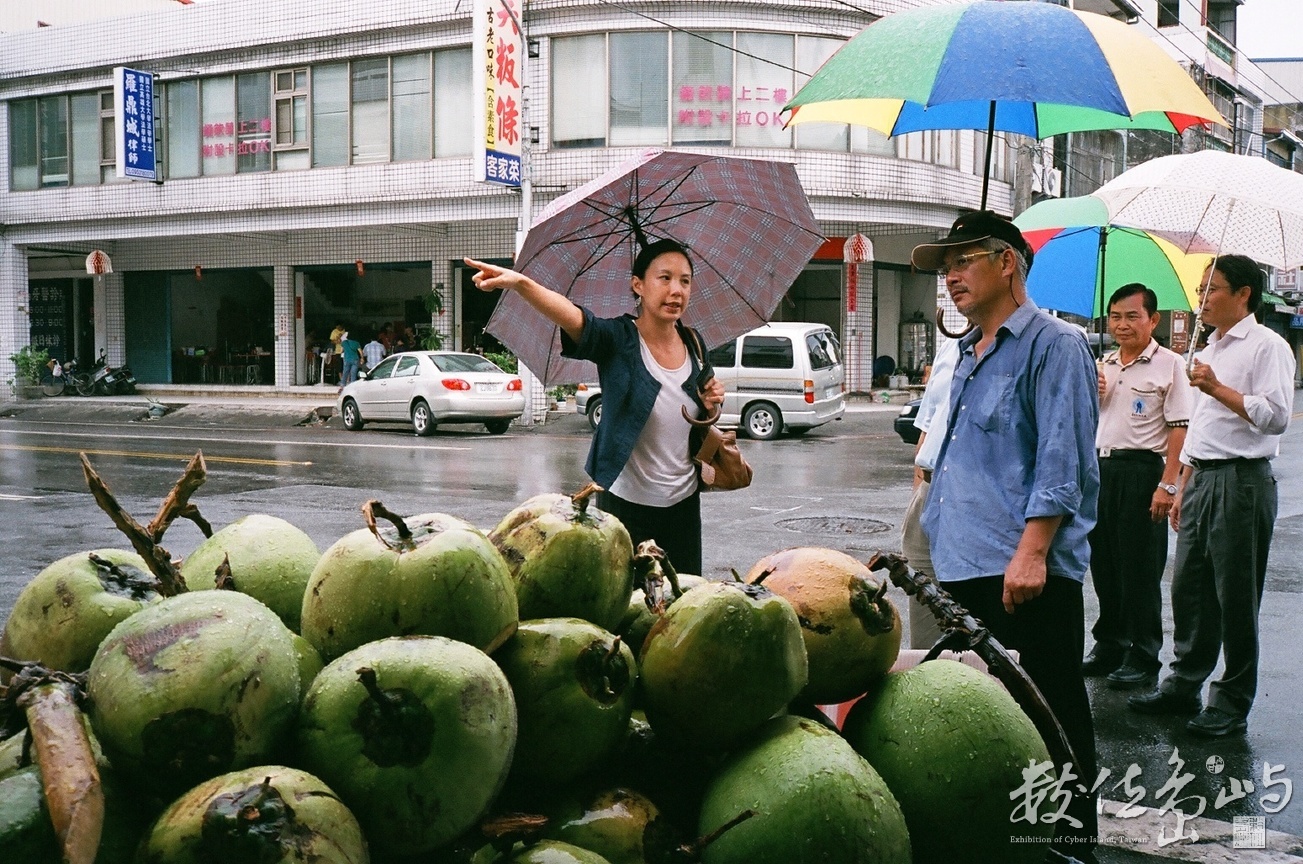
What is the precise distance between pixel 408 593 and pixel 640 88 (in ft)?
72.4

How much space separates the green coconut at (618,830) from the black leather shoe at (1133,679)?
15.2 ft

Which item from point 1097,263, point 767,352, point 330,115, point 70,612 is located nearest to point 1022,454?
point 70,612

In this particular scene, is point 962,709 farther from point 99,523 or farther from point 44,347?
point 44,347

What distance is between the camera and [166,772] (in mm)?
1296

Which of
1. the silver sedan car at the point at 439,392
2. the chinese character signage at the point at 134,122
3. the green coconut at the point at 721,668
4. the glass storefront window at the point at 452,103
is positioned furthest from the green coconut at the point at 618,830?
the chinese character signage at the point at 134,122

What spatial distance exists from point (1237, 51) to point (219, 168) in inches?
1426

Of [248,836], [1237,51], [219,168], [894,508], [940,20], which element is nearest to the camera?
[248,836]

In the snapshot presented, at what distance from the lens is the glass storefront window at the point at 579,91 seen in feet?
73.9

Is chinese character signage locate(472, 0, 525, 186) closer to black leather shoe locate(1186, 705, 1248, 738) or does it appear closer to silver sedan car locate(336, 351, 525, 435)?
silver sedan car locate(336, 351, 525, 435)

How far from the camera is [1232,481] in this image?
476 centimetres

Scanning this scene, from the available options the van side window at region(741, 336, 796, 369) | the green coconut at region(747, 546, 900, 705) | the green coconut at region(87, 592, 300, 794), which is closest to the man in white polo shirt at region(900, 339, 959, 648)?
the green coconut at region(747, 546, 900, 705)

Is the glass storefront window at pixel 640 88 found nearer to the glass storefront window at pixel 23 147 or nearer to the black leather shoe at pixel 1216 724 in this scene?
the glass storefront window at pixel 23 147

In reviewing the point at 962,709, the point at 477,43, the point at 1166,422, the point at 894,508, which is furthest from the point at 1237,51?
the point at 962,709

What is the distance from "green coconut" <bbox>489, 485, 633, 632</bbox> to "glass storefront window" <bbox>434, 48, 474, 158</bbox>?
22.7 m
